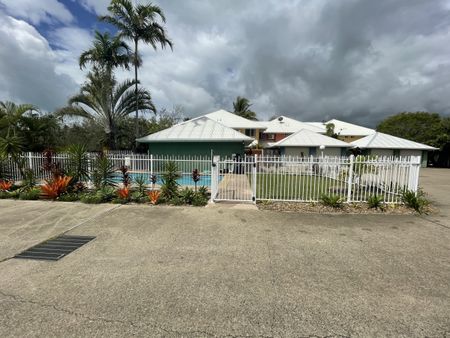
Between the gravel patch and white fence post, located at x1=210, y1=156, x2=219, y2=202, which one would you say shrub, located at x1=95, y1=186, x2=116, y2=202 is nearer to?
white fence post, located at x1=210, y1=156, x2=219, y2=202

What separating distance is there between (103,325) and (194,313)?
0.95 metres

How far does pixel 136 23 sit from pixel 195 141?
9078 millimetres

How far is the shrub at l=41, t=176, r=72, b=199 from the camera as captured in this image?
316 inches

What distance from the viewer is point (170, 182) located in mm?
8258

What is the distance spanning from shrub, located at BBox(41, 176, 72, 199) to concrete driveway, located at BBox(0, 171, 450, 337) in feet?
7.90

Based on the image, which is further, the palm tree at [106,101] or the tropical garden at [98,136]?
the palm tree at [106,101]

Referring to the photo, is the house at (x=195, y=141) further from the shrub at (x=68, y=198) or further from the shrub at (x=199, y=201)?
the shrub at (x=68, y=198)

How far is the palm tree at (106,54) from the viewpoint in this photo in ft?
50.8

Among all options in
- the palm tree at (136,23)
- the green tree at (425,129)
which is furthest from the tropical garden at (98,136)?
the green tree at (425,129)

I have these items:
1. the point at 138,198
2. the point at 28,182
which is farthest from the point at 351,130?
the point at 28,182

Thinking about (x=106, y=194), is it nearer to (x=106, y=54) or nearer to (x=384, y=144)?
(x=106, y=54)

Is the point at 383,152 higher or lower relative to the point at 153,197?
higher

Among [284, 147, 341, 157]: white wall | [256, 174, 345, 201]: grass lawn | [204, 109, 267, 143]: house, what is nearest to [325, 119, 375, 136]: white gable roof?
[284, 147, 341, 157]: white wall

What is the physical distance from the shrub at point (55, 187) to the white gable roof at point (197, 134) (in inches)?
354
